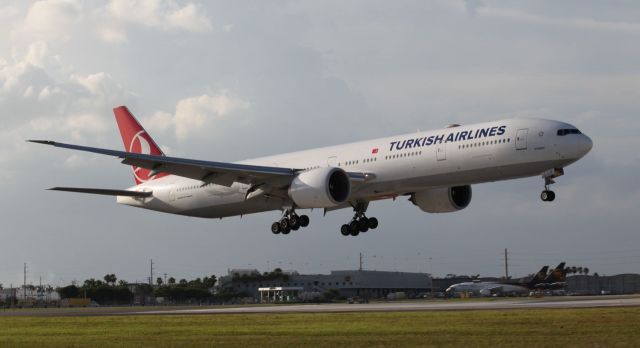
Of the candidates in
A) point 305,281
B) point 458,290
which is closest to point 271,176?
point 458,290

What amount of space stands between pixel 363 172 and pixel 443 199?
7754mm

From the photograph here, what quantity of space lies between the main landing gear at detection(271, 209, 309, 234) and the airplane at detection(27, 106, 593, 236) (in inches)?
2.4

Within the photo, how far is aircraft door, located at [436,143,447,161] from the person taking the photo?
48.5 metres

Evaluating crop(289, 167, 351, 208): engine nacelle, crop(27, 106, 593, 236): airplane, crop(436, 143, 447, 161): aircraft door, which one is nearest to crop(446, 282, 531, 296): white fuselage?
crop(27, 106, 593, 236): airplane

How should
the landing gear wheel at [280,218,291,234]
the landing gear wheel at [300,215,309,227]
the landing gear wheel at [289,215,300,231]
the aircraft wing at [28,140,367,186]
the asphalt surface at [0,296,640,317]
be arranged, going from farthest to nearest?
the landing gear wheel at [280,218,291,234] < the landing gear wheel at [300,215,309,227] < the landing gear wheel at [289,215,300,231] < the aircraft wing at [28,140,367,186] < the asphalt surface at [0,296,640,317]

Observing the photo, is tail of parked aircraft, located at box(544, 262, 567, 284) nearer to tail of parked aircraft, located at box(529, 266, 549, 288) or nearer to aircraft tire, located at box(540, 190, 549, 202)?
tail of parked aircraft, located at box(529, 266, 549, 288)

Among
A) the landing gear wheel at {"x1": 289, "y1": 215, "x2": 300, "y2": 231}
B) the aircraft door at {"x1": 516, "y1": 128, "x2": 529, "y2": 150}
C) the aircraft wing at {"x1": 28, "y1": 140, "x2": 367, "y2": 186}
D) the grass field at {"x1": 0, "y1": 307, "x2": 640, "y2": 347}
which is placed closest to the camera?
the grass field at {"x1": 0, "y1": 307, "x2": 640, "y2": 347}

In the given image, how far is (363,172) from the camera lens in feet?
172

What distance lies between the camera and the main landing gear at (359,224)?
194 feet

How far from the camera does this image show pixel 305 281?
17300 centimetres

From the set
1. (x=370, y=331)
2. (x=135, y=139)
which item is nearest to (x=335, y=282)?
(x=135, y=139)

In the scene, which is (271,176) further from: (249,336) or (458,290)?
(458,290)

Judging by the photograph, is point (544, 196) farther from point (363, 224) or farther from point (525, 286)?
point (525, 286)

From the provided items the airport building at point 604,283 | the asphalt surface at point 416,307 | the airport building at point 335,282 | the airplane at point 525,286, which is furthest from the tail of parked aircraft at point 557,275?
the airport building at point 604,283
